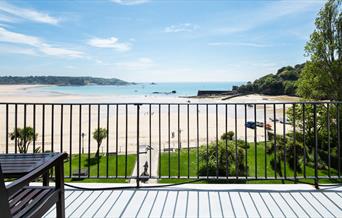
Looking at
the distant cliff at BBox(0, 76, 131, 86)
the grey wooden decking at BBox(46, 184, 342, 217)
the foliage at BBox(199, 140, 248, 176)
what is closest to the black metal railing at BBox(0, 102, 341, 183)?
the foliage at BBox(199, 140, 248, 176)

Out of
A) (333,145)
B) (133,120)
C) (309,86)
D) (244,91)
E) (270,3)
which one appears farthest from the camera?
(244,91)

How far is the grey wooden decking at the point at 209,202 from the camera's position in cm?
227

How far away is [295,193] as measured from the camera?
2689 millimetres

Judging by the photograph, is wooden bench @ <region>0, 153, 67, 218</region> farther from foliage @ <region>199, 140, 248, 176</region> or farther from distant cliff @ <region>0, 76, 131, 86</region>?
distant cliff @ <region>0, 76, 131, 86</region>

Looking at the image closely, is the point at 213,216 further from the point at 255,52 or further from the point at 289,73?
the point at 289,73

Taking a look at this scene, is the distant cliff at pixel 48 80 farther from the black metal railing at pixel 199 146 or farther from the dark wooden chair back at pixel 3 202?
→ the dark wooden chair back at pixel 3 202

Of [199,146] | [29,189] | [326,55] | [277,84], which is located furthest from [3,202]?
[277,84]

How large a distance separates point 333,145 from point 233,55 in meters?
27.5

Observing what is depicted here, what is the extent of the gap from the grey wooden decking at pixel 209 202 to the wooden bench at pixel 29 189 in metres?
0.71

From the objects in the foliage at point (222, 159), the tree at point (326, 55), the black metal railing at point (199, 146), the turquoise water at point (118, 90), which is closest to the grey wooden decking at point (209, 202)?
the black metal railing at point (199, 146)

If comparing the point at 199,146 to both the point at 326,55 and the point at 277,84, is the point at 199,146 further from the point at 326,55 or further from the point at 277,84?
the point at 277,84

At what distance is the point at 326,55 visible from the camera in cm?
1003

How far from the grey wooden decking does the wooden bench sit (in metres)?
0.71

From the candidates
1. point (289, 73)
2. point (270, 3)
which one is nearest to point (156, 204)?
point (270, 3)
